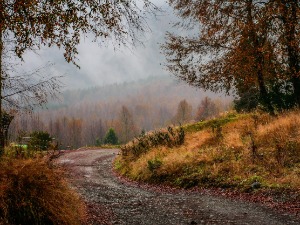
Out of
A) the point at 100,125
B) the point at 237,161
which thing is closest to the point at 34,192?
the point at 237,161

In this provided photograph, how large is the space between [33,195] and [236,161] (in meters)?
7.00

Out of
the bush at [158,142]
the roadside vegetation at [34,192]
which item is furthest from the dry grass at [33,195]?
the bush at [158,142]

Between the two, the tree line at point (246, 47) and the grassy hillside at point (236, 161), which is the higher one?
the tree line at point (246, 47)

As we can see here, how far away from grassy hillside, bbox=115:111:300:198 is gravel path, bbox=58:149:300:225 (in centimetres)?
99

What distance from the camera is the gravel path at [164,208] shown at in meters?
6.43

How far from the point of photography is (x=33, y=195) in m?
4.79

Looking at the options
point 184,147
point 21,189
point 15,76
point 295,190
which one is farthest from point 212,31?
point 21,189

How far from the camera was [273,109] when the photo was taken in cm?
1563

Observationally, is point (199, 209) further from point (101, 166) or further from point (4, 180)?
point (101, 166)

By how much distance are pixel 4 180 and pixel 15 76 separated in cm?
350

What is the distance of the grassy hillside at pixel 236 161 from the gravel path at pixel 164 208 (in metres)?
0.99

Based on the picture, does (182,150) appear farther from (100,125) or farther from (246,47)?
(100,125)

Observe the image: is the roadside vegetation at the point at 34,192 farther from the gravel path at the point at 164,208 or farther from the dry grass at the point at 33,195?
the gravel path at the point at 164,208

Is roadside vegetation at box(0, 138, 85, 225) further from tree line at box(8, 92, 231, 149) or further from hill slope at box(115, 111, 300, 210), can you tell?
hill slope at box(115, 111, 300, 210)
